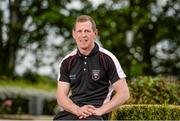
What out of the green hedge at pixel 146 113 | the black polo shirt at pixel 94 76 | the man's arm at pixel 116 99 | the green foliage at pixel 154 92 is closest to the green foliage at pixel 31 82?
the green foliage at pixel 154 92

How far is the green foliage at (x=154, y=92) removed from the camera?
11852 millimetres

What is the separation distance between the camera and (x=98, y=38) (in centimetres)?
3462

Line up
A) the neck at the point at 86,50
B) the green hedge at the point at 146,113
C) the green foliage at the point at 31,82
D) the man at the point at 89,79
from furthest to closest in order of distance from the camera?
the green foliage at the point at 31,82 < the green hedge at the point at 146,113 < the neck at the point at 86,50 < the man at the point at 89,79

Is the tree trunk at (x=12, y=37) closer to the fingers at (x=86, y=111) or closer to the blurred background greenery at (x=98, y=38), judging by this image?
the blurred background greenery at (x=98, y=38)

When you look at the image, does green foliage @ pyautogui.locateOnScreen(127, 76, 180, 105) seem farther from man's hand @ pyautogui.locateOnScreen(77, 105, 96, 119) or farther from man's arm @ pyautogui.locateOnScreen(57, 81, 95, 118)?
man's hand @ pyautogui.locateOnScreen(77, 105, 96, 119)

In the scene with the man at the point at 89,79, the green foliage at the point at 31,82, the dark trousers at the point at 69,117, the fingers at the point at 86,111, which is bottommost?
the green foliage at the point at 31,82

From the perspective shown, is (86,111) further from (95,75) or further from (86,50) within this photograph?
(86,50)

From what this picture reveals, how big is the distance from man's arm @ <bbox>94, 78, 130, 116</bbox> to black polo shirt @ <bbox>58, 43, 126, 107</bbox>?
55 millimetres

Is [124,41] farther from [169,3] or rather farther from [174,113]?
[174,113]

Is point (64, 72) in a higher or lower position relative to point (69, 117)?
higher

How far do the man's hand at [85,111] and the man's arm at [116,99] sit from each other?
40 mm

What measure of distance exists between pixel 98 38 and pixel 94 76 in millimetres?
28402

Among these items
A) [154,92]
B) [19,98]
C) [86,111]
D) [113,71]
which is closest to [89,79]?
[113,71]

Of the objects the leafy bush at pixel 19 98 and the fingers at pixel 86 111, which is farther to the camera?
the leafy bush at pixel 19 98
